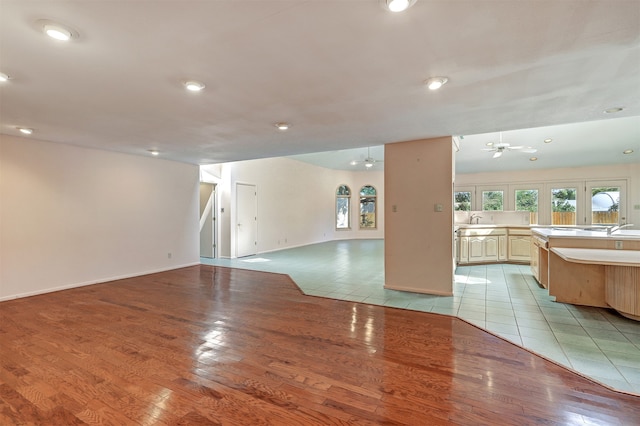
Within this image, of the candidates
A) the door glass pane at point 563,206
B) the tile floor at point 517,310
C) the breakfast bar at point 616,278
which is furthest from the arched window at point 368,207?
the breakfast bar at point 616,278

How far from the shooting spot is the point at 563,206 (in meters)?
8.86

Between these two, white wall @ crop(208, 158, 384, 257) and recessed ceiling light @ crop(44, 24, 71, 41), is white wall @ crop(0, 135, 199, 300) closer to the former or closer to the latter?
white wall @ crop(208, 158, 384, 257)

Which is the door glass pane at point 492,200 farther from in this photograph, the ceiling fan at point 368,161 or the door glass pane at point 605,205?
the ceiling fan at point 368,161

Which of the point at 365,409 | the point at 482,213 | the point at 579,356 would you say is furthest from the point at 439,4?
the point at 482,213

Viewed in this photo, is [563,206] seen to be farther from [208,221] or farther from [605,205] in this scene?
[208,221]

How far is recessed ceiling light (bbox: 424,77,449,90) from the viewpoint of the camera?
246cm

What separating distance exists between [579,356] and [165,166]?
23.2 feet

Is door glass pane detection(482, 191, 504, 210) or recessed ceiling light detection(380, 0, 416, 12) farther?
door glass pane detection(482, 191, 504, 210)

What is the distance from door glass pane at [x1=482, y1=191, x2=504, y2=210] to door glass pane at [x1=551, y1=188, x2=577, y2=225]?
135 centimetres

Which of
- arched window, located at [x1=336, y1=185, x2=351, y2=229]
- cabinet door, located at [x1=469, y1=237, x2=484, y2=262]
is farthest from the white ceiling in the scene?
arched window, located at [x1=336, y1=185, x2=351, y2=229]

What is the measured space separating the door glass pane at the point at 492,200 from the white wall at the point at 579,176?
1.14 feet

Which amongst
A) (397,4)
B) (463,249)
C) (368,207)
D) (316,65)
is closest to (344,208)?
(368,207)

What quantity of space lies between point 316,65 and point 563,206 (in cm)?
990

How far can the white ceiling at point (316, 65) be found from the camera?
1658mm
